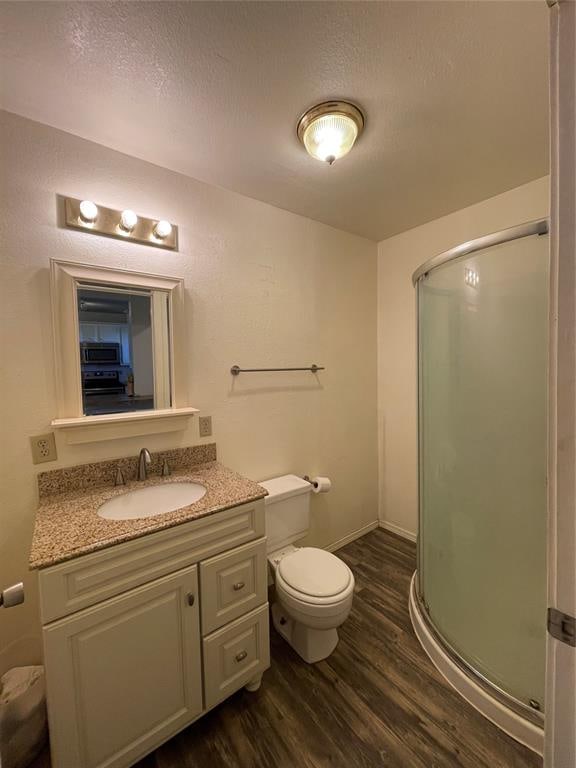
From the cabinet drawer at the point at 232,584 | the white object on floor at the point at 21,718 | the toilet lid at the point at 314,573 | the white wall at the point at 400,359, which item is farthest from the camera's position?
the white wall at the point at 400,359

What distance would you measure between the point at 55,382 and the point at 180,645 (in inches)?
45.2

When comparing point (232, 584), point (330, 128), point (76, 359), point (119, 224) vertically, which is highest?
point (330, 128)

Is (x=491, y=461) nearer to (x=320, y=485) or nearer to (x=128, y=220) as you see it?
(x=320, y=485)

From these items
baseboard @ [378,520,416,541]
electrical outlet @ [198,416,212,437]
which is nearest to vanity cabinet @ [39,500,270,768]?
electrical outlet @ [198,416,212,437]

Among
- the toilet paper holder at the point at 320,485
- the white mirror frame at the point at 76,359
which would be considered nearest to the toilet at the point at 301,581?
the toilet paper holder at the point at 320,485

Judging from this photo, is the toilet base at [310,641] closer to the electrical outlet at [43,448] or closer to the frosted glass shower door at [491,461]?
the frosted glass shower door at [491,461]

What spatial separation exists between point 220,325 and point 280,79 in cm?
106

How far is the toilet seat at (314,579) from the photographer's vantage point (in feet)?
4.59

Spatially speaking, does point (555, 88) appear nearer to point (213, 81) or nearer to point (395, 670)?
point (213, 81)

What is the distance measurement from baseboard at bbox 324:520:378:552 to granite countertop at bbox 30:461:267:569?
1.26 metres

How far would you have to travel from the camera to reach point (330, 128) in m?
1.29

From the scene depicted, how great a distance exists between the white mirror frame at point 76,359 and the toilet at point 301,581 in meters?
0.81

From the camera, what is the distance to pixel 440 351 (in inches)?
66.7

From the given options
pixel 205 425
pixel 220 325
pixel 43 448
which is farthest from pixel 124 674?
pixel 220 325
